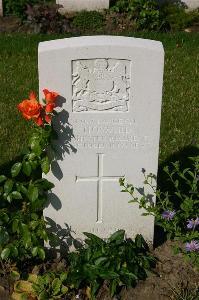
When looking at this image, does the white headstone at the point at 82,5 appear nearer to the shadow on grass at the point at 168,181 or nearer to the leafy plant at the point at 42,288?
the shadow on grass at the point at 168,181

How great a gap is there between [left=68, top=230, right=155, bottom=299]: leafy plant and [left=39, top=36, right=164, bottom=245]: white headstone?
0.15 m

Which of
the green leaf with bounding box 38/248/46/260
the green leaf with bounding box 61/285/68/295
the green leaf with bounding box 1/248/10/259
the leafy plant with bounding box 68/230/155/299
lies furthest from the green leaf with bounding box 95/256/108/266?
the green leaf with bounding box 1/248/10/259

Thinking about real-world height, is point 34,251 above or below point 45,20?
below

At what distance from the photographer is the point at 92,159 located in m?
4.16

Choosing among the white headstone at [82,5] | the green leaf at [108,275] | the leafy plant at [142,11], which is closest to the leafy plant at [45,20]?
the white headstone at [82,5]

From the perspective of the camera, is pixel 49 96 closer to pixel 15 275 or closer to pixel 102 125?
pixel 102 125

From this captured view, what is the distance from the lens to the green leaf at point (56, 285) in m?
4.11

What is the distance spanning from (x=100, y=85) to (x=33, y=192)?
2.67ft

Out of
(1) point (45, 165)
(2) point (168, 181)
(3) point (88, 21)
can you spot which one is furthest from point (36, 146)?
(3) point (88, 21)

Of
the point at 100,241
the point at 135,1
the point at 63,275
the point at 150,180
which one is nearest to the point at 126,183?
the point at 150,180

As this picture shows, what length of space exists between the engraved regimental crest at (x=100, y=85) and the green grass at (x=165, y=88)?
1.88m

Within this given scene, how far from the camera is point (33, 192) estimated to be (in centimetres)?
411

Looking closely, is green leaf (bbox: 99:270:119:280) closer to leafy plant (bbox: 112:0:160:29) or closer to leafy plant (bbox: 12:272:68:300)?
leafy plant (bbox: 12:272:68:300)

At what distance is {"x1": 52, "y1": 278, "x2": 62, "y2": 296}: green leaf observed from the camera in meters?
4.11
